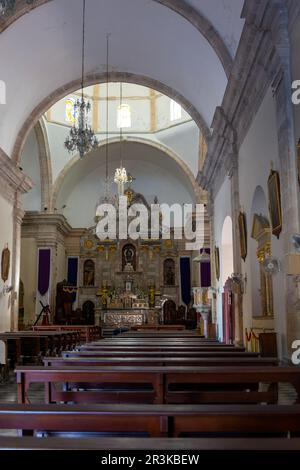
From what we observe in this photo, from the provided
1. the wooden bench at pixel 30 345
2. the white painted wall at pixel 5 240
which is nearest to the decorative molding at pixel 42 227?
the white painted wall at pixel 5 240

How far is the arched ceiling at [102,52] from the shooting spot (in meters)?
11.8

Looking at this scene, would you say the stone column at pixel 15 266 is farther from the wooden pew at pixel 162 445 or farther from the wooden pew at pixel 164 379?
the wooden pew at pixel 162 445

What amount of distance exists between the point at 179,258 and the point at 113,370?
2034cm

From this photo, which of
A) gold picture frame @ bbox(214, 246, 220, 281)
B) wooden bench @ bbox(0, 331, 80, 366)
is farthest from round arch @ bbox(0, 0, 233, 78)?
wooden bench @ bbox(0, 331, 80, 366)

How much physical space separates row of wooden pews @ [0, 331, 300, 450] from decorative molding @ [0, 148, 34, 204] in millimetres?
8841

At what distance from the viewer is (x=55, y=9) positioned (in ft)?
38.2

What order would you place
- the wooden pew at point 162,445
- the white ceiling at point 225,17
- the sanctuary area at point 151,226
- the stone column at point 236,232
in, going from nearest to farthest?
the wooden pew at point 162,445 < the sanctuary area at point 151,226 < the white ceiling at point 225,17 < the stone column at point 236,232

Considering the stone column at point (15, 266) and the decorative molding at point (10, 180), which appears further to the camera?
the stone column at point (15, 266)

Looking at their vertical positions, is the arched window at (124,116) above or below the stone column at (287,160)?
above

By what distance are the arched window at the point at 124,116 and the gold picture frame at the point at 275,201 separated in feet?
52.5

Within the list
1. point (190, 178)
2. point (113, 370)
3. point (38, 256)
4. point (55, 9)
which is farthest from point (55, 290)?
point (113, 370)

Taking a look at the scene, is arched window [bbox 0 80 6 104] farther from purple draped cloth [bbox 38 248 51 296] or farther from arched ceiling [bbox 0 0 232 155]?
purple draped cloth [bbox 38 248 51 296]

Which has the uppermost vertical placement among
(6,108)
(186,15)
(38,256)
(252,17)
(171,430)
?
(186,15)

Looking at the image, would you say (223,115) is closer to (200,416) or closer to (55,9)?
(55,9)
